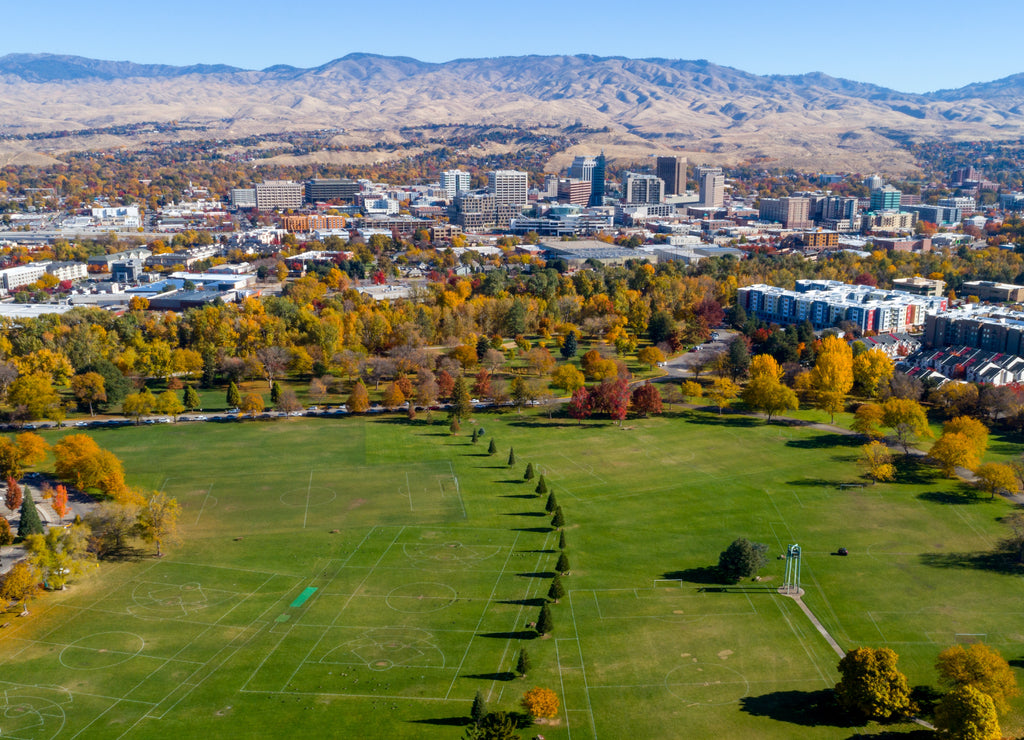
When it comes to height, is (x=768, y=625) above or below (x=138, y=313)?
below

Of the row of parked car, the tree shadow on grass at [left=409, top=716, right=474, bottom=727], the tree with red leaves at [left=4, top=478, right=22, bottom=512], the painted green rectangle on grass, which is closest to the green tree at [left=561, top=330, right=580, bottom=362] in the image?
the row of parked car

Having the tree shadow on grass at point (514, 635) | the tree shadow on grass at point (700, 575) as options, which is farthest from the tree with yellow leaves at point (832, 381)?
the tree shadow on grass at point (514, 635)

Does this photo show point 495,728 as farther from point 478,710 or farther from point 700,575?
point 700,575

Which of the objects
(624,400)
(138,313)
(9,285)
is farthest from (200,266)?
(624,400)

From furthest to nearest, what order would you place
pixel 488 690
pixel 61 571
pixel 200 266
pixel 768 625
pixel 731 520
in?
pixel 200 266 < pixel 731 520 < pixel 61 571 < pixel 768 625 < pixel 488 690

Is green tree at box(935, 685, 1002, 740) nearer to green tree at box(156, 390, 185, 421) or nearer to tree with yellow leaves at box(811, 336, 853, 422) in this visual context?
tree with yellow leaves at box(811, 336, 853, 422)

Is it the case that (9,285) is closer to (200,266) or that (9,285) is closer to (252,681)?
(200,266)

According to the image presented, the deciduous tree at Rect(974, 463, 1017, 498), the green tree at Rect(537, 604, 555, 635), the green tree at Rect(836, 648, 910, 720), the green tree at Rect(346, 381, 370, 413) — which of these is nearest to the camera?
the green tree at Rect(836, 648, 910, 720)

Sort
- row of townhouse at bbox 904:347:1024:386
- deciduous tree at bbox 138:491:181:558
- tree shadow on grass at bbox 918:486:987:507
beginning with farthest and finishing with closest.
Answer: row of townhouse at bbox 904:347:1024:386
tree shadow on grass at bbox 918:486:987:507
deciduous tree at bbox 138:491:181:558
